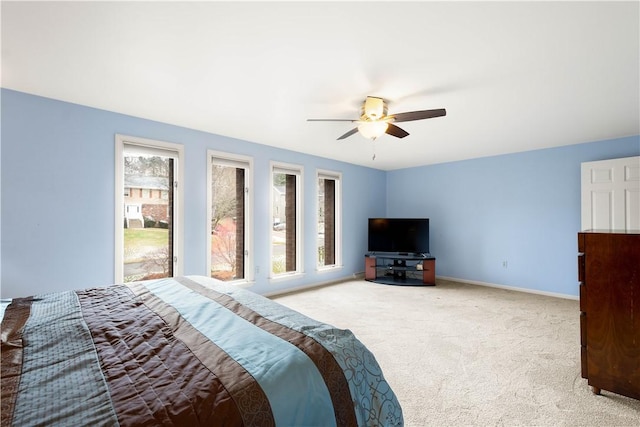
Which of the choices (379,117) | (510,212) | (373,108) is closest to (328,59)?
(373,108)

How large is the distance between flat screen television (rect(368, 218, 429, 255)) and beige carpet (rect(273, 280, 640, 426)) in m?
1.08

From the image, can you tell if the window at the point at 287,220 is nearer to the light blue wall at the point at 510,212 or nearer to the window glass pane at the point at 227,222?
the window glass pane at the point at 227,222

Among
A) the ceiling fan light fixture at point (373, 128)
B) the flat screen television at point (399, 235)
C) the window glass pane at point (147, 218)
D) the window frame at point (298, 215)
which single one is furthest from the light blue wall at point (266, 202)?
the ceiling fan light fixture at point (373, 128)

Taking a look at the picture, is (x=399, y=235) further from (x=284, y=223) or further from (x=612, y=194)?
(x=612, y=194)

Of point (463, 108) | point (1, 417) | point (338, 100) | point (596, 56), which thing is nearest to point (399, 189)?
point (463, 108)

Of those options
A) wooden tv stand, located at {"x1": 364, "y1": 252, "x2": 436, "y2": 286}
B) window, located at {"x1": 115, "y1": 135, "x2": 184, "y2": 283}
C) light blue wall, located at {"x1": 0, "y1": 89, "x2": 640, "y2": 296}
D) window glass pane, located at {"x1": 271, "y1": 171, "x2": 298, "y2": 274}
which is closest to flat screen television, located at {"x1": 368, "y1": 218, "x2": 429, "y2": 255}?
wooden tv stand, located at {"x1": 364, "y1": 252, "x2": 436, "y2": 286}

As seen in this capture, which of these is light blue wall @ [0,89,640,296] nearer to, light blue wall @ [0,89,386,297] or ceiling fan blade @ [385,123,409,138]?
light blue wall @ [0,89,386,297]

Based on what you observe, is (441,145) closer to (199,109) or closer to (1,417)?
(199,109)

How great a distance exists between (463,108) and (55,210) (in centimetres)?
410

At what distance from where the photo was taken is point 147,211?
11.2ft

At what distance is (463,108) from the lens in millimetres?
2951

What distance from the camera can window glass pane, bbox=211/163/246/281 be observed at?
3.98 metres

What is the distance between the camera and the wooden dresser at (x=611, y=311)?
6.13 ft

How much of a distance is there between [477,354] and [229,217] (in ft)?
10.9
